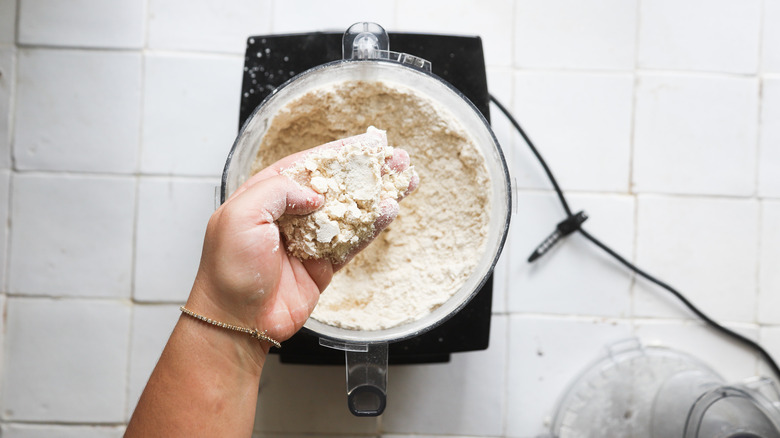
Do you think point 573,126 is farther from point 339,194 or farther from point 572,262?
point 339,194

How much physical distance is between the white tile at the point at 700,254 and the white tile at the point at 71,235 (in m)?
0.84

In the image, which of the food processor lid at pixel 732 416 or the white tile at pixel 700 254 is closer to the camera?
the food processor lid at pixel 732 416

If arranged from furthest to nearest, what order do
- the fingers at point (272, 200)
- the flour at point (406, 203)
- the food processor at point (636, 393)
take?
the food processor at point (636, 393) < the flour at point (406, 203) < the fingers at point (272, 200)

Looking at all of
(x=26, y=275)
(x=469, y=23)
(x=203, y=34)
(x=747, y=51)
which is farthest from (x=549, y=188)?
(x=26, y=275)

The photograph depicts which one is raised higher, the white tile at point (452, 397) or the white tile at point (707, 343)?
the white tile at point (707, 343)

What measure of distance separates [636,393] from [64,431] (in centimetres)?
91

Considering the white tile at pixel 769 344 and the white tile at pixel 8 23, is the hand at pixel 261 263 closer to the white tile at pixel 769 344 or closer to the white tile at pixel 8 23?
the white tile at pixel 8 23

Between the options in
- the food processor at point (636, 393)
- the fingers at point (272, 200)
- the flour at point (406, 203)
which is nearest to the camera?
the fingers at point (272, 200)

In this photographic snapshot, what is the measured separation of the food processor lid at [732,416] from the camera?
685 mm

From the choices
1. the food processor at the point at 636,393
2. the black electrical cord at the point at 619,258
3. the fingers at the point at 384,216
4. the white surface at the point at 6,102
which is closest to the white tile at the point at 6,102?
the white surface at the point at 6,102

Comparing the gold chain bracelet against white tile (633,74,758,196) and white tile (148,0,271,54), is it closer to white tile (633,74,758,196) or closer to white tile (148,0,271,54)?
white tile (148,0,271,54)

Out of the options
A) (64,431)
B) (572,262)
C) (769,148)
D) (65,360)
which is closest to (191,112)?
(65,360)

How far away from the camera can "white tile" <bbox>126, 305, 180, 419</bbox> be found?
824mm

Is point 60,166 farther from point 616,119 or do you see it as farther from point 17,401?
point 616,119
